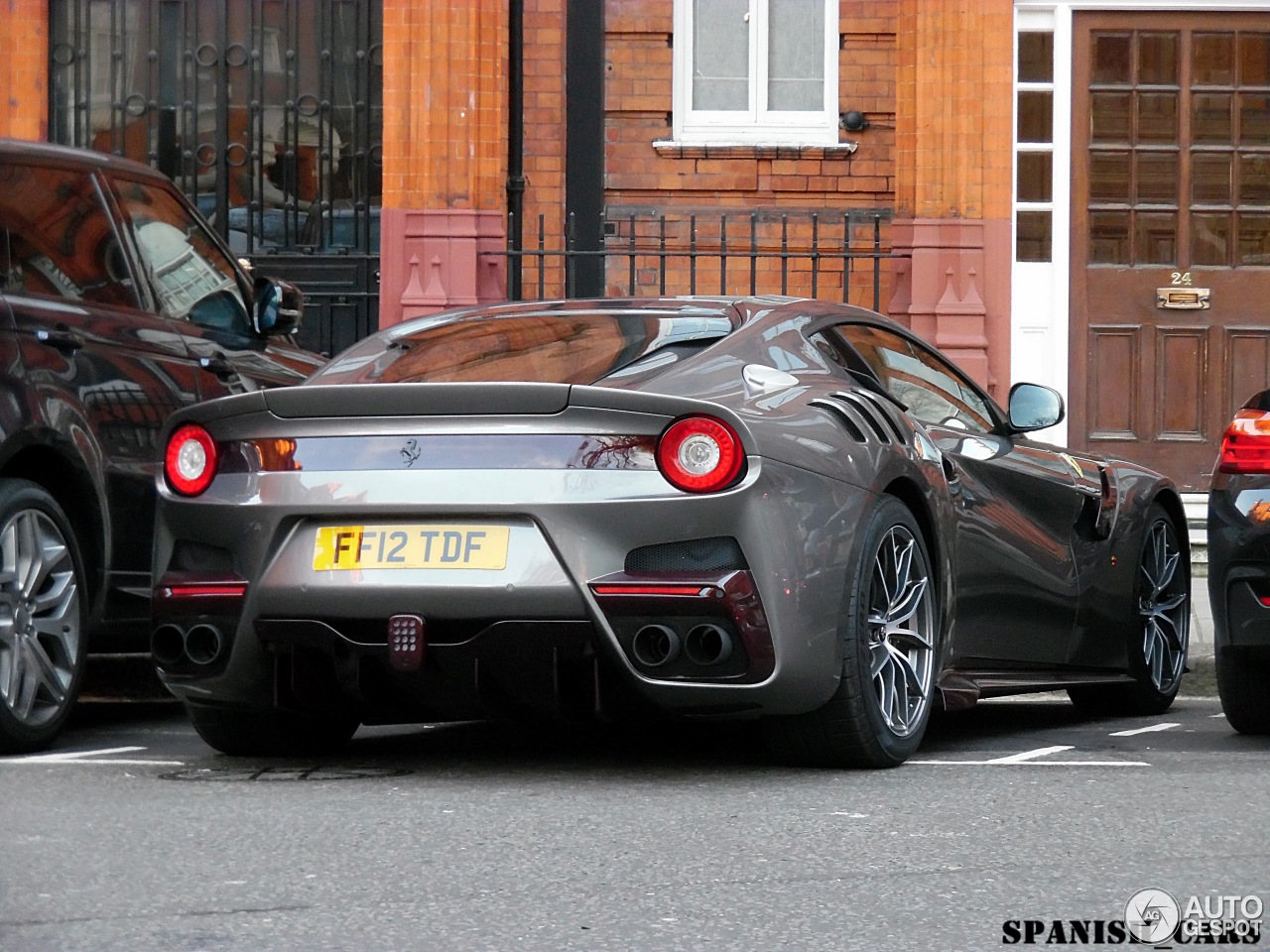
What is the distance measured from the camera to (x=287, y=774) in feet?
19.2

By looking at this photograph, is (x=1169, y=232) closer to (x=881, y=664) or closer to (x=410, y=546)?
(x=881, y=664)

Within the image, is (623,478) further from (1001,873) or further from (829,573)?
(1001,873)

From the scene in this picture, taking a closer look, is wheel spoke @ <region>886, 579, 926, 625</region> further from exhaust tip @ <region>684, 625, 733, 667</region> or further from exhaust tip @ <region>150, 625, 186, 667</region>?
exhaust tip @ <region>150, 625, 186, 667</region>

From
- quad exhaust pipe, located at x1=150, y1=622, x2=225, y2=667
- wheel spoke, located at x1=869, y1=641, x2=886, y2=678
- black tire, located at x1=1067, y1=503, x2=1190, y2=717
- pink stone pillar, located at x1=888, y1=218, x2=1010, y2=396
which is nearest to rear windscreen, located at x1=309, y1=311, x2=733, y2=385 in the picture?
quad exhaust pipe, located at x1=150, y1=622, x2=225, y2=667

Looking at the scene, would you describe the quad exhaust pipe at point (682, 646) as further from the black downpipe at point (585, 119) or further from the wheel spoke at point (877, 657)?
the black downpipe at point (585, 119)

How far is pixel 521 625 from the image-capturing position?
208 inches

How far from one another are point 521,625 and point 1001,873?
4.69 feet

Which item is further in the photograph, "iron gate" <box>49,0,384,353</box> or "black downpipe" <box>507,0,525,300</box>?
"iron gate" <box>49,0,384,353</box>

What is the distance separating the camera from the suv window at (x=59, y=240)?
650 cm

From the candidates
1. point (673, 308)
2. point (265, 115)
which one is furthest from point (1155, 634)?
point (265, 115)

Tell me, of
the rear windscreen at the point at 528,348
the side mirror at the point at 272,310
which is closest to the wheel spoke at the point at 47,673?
the rear windscreen at the point at 528,348

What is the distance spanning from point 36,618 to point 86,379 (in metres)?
0.74

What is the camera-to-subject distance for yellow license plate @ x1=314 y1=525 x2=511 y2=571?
531 cm

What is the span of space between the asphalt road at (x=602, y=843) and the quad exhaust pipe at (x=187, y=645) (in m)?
0.32
